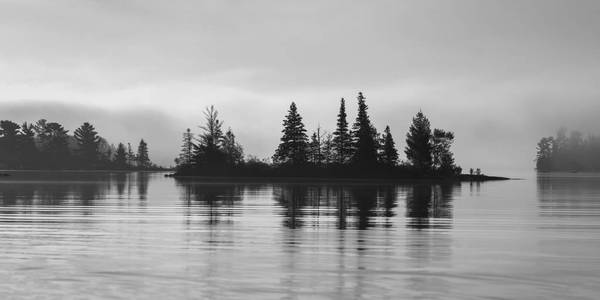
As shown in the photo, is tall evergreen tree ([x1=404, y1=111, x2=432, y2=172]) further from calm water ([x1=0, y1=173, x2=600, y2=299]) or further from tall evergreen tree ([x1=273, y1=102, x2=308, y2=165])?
calm water ([x1=0, y1=173, x2=600, y2=299])

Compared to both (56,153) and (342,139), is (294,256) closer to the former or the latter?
(342,139)

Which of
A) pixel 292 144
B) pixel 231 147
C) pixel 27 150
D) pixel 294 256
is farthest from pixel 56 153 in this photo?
pixel 294 256

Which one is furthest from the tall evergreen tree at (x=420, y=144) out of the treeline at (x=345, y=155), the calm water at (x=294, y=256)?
the calm water at (x=294, y=256)

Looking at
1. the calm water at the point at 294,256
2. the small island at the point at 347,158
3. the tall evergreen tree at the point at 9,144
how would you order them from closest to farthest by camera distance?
the calm water at the point at 294,256, the small island at the point at 347,158, the tall evergreen tree at the point at 9,144

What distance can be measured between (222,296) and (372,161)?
96072mm

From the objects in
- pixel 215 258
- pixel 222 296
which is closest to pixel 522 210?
pixel 215 258

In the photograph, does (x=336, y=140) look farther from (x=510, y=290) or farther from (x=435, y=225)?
(x=510, y=290)

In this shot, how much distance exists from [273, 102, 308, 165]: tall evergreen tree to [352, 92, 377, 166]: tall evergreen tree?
10.2m

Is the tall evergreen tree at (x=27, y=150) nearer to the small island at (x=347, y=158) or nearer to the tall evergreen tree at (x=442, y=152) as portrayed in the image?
the small island at (x=347, y=158)

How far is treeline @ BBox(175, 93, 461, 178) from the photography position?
10112 cm

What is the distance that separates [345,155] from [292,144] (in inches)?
395

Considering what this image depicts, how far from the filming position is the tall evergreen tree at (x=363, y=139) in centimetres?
10538

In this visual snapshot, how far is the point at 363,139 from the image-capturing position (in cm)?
10756

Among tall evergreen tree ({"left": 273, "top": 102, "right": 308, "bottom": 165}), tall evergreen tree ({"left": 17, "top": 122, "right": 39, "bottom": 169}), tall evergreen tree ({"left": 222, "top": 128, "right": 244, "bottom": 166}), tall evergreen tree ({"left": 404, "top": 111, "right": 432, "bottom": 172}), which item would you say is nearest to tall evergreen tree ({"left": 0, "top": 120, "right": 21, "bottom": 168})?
tall evergreen tree ({"left": 17, "top": 122, "right": 39, "bottom": 169})
